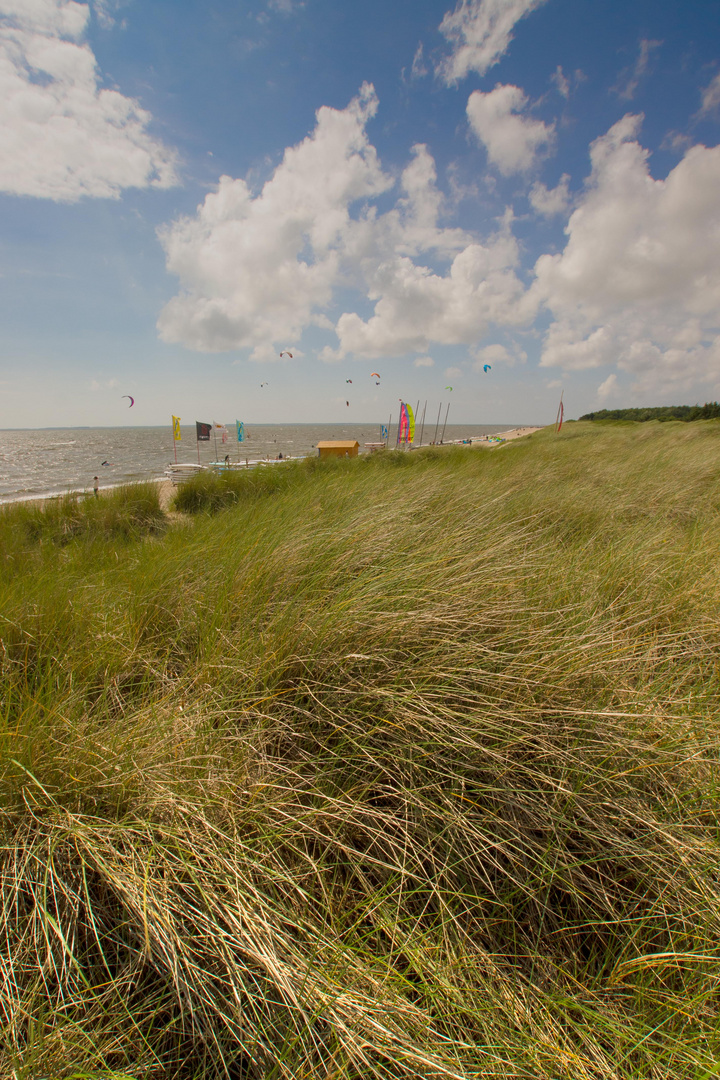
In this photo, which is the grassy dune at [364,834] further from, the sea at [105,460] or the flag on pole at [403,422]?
the flag on pole at [403,422]

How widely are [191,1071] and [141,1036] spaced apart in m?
0.15

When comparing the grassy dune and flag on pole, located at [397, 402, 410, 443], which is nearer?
the grassy dune

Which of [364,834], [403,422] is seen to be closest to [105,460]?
[403,422]

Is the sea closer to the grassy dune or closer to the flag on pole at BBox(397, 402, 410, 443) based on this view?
the flag on pole at BBox(397, 402, 410, 443)

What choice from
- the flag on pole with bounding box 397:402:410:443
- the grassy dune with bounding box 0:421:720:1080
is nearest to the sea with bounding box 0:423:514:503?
the flag on pole with bounding box 397:402:410:443

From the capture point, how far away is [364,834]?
1.26 metres

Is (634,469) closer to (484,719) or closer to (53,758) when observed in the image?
(484,719)

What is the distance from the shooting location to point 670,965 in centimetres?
100

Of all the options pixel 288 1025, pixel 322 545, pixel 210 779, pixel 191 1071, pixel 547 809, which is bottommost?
pixel 191 1071

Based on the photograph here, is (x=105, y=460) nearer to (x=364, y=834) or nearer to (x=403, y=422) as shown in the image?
(x=403, y=422)

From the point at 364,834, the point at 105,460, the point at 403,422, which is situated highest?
the point at 403,422

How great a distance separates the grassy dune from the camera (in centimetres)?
89

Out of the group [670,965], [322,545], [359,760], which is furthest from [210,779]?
[322,545]

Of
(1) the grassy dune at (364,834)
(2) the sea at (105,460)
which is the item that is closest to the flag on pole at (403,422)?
(2) the sea at (105,460)
